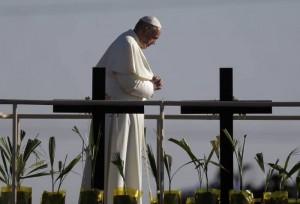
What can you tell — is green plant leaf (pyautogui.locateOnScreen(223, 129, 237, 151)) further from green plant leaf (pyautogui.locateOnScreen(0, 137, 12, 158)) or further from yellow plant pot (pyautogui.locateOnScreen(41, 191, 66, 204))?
green plant leaf (pyautogui.locateOnScreen(0, 137, 12, 158))

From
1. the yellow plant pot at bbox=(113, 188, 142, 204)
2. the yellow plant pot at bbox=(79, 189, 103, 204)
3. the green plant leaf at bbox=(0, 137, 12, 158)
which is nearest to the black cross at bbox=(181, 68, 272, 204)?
the yellow plant pot at bbox=(113, 188, 142, 204)

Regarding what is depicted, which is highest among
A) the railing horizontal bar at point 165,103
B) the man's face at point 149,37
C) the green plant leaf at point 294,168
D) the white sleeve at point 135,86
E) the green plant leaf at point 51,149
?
the man's face at point 149,37

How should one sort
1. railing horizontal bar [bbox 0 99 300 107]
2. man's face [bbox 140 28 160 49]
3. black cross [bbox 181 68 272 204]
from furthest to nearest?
man's face [bbox 140 28 160 49] → black cross [bbox 181 68 272 204] → railing horizontal bar [bbox 0 99 300 107]

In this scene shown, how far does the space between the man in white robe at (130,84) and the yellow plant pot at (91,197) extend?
1.23 m

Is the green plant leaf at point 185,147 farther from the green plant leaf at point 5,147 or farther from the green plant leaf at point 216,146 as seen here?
the green plant leaf at point 5,147

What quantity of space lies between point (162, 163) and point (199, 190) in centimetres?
46

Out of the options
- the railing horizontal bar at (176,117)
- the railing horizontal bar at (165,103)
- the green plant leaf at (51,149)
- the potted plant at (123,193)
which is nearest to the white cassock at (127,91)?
the railing horizontal bar at (176,117)

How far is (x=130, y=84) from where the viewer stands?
1504 cm

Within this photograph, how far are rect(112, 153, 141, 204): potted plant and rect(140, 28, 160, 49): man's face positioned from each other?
5.70 feet

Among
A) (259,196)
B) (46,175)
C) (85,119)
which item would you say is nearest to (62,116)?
(85,119)

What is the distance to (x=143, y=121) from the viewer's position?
15.4m

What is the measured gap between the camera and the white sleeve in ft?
49.2

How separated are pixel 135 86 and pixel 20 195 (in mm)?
2091

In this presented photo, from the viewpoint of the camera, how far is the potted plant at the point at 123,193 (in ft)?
44.5
